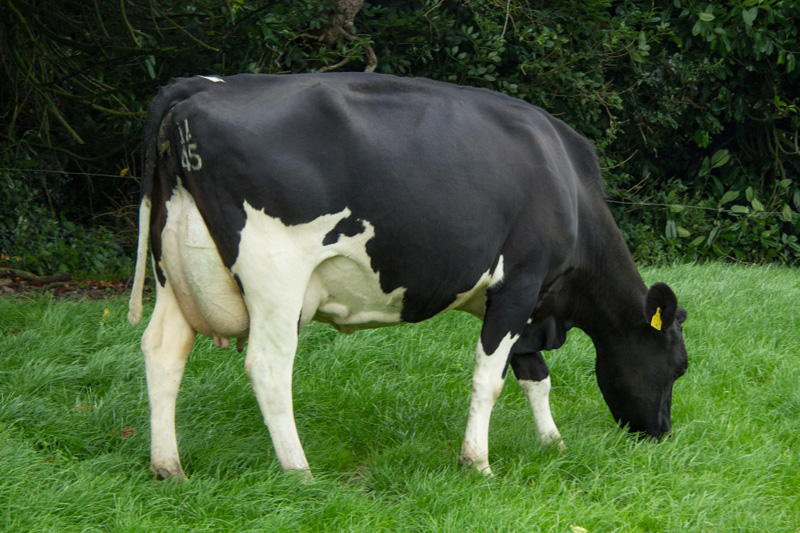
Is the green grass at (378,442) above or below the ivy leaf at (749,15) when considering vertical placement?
below

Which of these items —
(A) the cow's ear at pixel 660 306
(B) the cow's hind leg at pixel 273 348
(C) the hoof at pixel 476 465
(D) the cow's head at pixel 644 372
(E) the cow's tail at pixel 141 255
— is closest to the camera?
(B) the cow's hind leg at pixel 273 348

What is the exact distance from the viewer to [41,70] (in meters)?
7.37

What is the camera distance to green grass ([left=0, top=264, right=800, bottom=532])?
3424mm

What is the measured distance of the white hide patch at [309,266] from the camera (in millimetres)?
3477

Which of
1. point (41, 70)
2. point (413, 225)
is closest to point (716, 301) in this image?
point (413, 225)

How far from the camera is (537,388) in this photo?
4.60 metres

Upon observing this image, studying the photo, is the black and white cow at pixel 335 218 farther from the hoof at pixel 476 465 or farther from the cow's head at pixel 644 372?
the cow's head at pixel 644 372

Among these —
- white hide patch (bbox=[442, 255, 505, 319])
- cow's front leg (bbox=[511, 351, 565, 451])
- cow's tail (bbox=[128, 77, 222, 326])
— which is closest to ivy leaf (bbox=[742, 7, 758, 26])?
cow's front leg (bbox=[511, 351, 565, 451])

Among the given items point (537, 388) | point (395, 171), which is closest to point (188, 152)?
point (395, 171)

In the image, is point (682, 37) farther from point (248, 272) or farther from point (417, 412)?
point (248, 272)

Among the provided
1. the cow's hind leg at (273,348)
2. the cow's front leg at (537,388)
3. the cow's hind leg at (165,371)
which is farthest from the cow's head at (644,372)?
the cow's hind leg at (165,371)

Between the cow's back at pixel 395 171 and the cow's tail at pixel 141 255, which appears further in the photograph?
the cow's tail at pixel 141 255

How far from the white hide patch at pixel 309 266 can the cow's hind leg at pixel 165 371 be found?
0.47m

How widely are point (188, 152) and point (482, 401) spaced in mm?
1721
